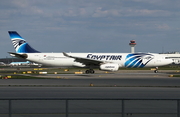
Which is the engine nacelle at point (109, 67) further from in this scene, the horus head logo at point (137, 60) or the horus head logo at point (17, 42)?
the horus head logo at point (17, 42)

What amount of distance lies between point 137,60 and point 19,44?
2076cm

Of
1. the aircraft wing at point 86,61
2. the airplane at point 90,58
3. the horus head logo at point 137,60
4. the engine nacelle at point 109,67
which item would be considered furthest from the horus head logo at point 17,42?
the horus head logo at point 137,60

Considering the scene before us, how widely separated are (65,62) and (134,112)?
3981 centimetres

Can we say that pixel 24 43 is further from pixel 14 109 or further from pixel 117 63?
pixel 14 109

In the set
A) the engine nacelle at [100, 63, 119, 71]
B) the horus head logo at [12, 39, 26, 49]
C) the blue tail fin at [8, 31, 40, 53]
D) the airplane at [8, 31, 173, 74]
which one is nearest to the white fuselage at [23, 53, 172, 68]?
the airplane at [8, 31, 173, 74]

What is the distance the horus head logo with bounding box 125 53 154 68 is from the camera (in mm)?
50516

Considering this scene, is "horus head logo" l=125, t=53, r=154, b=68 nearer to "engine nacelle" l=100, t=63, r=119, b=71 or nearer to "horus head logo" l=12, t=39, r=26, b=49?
"engine nacelle" l=100, t=63, r=119, b=71

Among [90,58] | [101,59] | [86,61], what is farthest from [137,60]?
[86,61]

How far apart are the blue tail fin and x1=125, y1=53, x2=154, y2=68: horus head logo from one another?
16.6 metres

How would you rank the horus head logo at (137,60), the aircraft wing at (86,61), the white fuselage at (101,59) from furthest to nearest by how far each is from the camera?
the horus head logo at (137,60)
the white fuselage at (101,59)
the aircraft wing at (86,61)

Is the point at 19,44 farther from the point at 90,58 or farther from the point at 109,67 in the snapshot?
the point at 109,67

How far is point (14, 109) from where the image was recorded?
11836 millimetres

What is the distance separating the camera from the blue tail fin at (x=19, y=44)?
5231 cm

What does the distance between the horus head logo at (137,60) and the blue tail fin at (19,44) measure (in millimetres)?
16580
